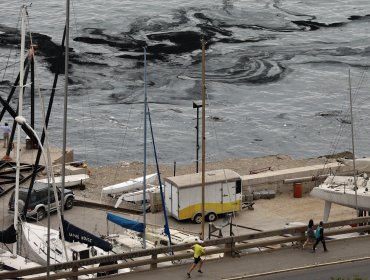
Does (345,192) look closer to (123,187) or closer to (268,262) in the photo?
(123,187)

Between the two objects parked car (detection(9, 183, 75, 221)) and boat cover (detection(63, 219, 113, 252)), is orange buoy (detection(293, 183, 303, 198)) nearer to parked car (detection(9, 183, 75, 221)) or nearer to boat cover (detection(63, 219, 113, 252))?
parked car (detection(9, 183, 75, 221))

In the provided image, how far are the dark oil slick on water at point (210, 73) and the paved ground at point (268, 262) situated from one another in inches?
1608

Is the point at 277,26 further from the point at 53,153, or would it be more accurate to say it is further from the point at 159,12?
the point at 53,153

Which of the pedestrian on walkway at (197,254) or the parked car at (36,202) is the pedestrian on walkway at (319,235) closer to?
the pedestrian on walkway at (197,254)

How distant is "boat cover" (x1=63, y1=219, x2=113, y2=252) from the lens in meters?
36.1

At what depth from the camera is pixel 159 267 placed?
30375 mm

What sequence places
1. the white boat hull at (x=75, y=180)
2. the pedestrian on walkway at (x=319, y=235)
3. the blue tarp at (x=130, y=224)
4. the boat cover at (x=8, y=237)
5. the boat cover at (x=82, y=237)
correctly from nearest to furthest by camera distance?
the pedestrian on walkway at (x=319, y=235) → the boat cover at (x=82, y=237) → the boat cover at (x=8, y=237) → the blue tarp at (x=130, y=224) → the white boat hull at (x=75, y=180)

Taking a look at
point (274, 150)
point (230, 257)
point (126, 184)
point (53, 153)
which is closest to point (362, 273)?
point (230, 257)

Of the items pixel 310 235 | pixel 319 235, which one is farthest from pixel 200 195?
pixel 319 235

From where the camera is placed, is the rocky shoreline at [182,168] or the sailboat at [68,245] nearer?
the sailboat at [68,245]

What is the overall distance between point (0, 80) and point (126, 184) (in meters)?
36.9

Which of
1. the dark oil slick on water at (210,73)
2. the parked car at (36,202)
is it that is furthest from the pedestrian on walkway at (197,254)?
the dark oil slick on water at (210,73)

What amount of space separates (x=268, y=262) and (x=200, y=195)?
1964 cm

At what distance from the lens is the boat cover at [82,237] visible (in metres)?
36.1
